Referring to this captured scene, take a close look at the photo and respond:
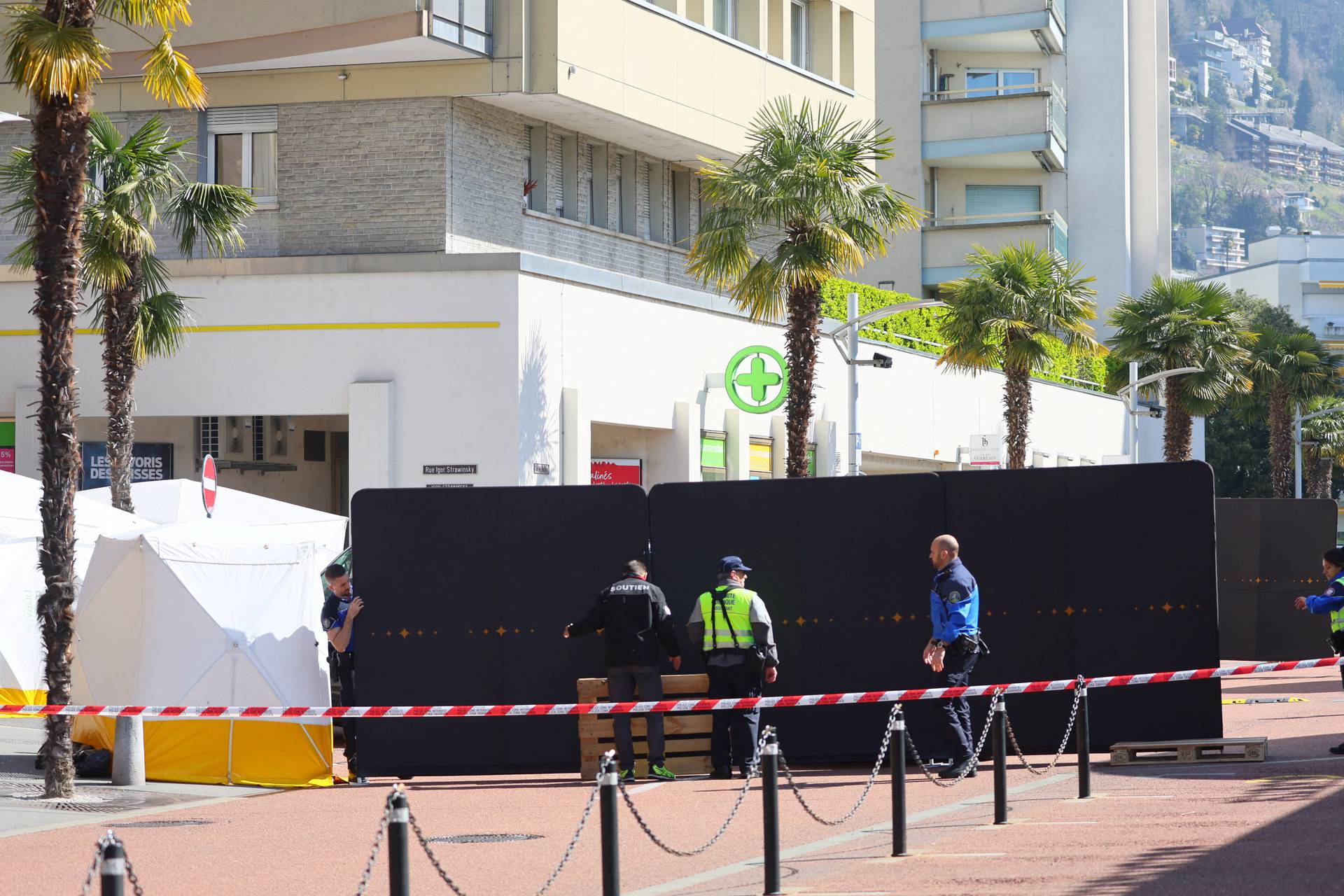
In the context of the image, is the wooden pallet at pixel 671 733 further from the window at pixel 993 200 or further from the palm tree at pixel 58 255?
the window at pixel 993 200

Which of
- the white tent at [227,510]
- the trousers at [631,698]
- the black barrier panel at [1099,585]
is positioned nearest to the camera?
the trousers at [631,698]

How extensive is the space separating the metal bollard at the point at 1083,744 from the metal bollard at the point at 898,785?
246 cm

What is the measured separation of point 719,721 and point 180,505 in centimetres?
1186

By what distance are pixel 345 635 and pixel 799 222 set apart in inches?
563

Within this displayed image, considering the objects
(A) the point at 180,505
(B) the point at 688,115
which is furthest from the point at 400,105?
(A) the point at 180,505

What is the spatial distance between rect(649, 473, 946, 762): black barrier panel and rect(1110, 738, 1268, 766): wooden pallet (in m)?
1.68

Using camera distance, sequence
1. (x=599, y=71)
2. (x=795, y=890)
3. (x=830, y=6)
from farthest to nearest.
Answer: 1. (x=830, y=6)
2. (x=599, y=71)
3. (x=795, y=890)

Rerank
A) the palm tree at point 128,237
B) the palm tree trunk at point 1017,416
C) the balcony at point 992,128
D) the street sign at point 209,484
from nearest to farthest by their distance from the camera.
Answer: the street sign at point 209,484 → the palm tree at point 128,237 → the palm tree trunk at point 1017,416 → the balcony at point 992,128

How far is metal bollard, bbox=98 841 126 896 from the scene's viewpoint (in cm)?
549

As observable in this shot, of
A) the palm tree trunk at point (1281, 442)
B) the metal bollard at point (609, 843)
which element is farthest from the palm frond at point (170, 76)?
the palm tree trunk at point (1281, 442)

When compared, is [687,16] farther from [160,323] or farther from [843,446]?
[160,323]

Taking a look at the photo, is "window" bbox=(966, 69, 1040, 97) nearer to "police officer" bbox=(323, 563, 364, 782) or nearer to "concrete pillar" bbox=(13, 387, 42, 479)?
"concrete pillar" bbox=(13, 387, 42, 479)

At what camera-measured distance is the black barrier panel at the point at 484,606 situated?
15.6 metres

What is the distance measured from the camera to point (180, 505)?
24406mm
